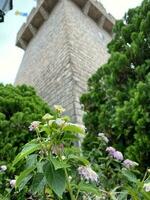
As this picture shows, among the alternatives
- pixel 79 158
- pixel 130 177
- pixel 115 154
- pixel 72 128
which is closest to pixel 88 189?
pixel 79 158

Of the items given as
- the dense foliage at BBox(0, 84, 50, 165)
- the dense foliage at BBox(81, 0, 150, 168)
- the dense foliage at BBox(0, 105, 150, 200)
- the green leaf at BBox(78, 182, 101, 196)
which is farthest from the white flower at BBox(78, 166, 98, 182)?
the dense foliage at BBox(0, 84, 50, 165)

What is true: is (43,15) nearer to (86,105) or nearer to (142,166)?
(86,105)

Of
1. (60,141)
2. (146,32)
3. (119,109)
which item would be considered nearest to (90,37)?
(146,32)

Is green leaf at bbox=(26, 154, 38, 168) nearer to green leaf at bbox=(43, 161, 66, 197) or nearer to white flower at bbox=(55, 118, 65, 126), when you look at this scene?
green leaf at bbox=(43, 161, 66, 197)

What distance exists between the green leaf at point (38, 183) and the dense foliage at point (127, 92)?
274 centimetres

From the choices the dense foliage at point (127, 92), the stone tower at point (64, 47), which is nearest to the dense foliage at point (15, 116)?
the dense foliage at point (127, 92)

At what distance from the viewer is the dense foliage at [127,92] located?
4578mm

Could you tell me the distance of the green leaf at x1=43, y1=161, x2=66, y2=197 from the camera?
1.71m

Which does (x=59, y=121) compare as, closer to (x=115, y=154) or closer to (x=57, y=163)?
(x=57, y=163)

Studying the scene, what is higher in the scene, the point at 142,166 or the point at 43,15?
the point at 43,15

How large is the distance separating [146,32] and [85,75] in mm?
5630

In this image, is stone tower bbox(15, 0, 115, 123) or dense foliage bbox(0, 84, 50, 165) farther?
stone tower bbox(15, 0, 115, 123)

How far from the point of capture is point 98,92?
591 cm

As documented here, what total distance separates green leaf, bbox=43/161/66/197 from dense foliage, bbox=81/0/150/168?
2797 mm
